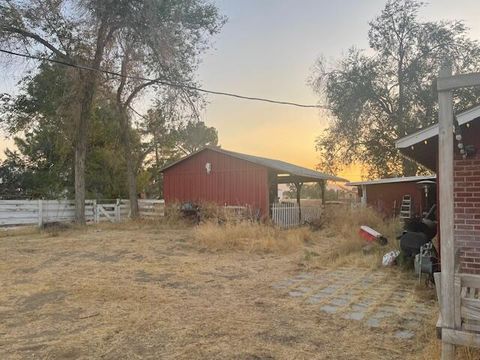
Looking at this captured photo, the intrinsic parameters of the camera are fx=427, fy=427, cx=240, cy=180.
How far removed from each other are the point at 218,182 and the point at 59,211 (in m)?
7.36

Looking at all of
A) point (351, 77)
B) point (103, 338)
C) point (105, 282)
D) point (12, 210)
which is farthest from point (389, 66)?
point (103, 338)

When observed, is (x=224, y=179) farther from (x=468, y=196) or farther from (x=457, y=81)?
(x=457, y=81)

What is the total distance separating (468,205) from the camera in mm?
5785

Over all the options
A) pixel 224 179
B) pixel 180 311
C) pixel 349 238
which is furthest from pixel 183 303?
pixel 224 179

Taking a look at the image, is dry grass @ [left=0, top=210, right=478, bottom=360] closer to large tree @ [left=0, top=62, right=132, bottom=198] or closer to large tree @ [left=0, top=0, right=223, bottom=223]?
large tree @ [left=0, top=0, right=223, bottom=223]

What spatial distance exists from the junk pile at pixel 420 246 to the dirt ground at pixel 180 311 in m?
0.40

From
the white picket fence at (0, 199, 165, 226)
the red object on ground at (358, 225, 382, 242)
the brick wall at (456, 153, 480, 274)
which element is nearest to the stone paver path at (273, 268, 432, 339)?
the brick wall at (456, 153, 480, 274)

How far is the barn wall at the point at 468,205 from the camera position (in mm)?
5727

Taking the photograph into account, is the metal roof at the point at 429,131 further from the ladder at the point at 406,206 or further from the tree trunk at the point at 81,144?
the tree trunk at the point at 81,144

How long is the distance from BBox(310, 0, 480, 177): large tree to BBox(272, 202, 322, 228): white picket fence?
9671 mm

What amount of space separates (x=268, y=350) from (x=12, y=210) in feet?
53.8

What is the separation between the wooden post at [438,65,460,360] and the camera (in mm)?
3408

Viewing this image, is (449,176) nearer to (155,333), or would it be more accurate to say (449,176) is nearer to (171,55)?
(155,333)

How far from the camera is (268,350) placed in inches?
168
